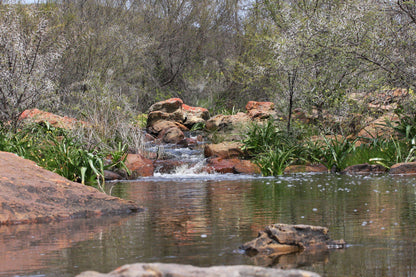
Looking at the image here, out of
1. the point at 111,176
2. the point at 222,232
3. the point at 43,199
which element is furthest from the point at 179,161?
the point at 222,232

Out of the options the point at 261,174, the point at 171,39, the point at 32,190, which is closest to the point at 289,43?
the point at 261,174

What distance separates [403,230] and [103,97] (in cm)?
1331

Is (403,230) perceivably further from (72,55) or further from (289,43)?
(72,55)

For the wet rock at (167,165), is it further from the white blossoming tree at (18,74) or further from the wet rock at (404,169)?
the wet rock at (404,169)

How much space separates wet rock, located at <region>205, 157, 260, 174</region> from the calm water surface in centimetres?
525

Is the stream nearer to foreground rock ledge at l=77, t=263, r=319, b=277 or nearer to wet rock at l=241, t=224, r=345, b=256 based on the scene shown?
wet rock at l=241, t=224, r=345, b=256

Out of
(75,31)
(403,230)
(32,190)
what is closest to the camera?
(403,230)

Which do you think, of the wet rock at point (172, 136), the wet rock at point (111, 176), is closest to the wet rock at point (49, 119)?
the wet rock at point (111, 176)

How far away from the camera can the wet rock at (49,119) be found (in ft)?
52.7

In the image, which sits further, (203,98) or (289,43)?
(203,98)

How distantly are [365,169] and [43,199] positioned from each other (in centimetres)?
930

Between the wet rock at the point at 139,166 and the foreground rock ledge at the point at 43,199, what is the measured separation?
275 inches

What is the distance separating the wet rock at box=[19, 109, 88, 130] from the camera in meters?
16.1

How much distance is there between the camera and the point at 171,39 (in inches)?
1226
